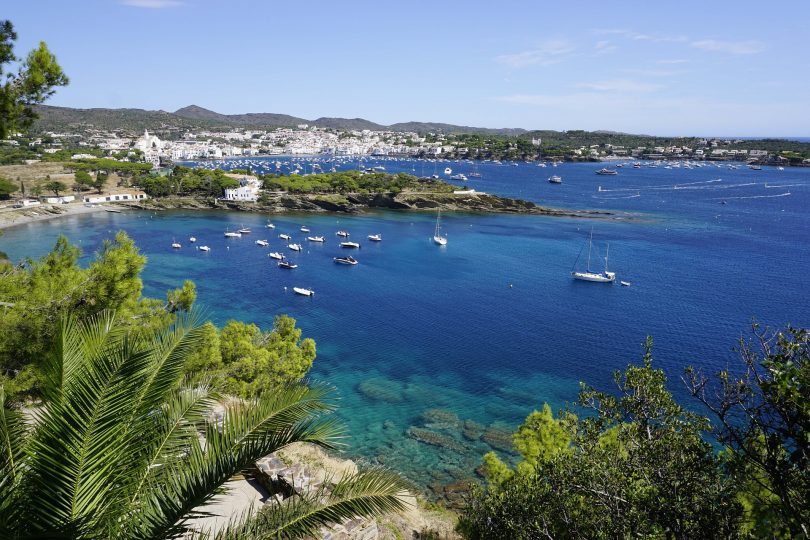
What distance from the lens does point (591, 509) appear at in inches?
295

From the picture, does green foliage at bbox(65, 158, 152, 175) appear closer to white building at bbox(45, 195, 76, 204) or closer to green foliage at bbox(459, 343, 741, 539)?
white building at bbox(45, 195, 76, 204)

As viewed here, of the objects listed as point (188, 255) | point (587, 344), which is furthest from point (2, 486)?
point (188, 255)

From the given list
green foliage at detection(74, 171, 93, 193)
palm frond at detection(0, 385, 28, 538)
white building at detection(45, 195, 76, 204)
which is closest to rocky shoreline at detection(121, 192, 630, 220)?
white building at detection(45, 195, 76, 204)

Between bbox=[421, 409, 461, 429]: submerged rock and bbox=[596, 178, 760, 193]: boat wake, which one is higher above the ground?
bbox=[596, 178, 760, 193]: boat wake

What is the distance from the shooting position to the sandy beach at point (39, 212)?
205 feet

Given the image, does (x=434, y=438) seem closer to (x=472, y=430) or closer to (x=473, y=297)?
(x=472, y=430)

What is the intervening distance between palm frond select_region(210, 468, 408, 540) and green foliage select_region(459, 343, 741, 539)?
3166mm

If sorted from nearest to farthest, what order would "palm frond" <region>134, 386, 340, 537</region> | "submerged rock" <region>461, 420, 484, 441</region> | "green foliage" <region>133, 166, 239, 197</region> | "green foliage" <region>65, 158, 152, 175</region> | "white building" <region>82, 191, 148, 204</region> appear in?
"palm frond" <region>134, 386, 340, 537</region> < "submerged rock" <region>461, 420, 484, 441</region> < "white building" <region>82, 191, 148, 204</region> < "green foliage" <region>133, 166, 239, 197</region> < "green foliage" <region>65, 158, 152, 175</region>

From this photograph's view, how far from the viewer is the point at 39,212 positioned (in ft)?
220

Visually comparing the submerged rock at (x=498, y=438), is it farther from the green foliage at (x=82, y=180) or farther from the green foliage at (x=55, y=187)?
the green foliage at (x=82, y=180)

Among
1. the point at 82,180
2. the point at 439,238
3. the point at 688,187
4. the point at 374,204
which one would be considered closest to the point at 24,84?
Result: the point at 439,238

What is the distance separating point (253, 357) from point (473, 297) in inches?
995

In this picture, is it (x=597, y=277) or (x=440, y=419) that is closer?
(x=440, y=419)

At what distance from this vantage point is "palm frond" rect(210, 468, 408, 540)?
4.43 metres
